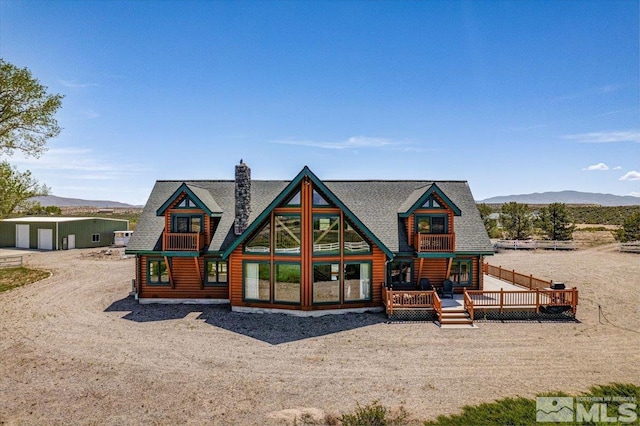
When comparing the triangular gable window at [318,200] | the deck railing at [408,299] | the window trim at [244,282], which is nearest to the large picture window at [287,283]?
the window trim at [244,282]

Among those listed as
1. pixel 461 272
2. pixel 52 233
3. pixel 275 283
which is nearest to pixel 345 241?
pixel 275 283

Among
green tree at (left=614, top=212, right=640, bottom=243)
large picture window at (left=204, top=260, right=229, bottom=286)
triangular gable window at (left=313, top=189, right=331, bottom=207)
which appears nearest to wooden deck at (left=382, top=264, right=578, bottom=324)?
triangular gable window at (left=313, top=189, right=331, bottom=207)

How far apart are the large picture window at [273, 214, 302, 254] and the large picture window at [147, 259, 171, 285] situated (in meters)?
7.10

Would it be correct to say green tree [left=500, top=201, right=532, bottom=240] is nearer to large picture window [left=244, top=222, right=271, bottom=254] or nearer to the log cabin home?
the log cabin home

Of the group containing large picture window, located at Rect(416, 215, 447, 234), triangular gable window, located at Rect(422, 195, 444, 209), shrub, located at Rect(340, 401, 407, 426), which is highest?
triangular gable window, located at Rect(422, 195, 444, 209)

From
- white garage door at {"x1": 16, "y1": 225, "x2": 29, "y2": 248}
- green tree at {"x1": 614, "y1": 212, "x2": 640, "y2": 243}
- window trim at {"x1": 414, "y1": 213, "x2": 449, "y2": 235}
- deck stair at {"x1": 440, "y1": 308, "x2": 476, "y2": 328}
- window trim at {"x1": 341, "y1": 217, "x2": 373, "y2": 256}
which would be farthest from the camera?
green tree at {"x1": 614, "y1": 212, "x2": 640, "y2": 243}

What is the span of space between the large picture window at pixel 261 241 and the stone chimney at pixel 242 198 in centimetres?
120

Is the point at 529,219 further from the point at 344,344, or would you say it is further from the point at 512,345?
the point at 344,344

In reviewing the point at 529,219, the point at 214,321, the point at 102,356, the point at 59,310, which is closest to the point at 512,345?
the point at 214,321

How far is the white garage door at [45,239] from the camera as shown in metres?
39.8

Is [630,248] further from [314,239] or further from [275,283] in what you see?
[275,283]

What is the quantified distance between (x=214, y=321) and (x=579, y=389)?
1407 centimetres

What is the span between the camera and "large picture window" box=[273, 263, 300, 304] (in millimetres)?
16812

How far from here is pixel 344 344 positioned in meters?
13.5
